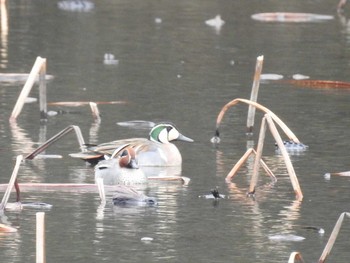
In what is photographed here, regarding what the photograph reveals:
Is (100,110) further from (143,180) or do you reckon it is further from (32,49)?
(32,49)

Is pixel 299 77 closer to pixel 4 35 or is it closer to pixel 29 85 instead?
pixel 29 85

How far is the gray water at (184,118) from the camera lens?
9.22 metres

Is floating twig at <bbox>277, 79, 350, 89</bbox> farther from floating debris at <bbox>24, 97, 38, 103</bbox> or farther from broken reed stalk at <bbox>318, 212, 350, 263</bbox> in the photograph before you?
broken reed stalk at <bbox>318, 212, 350, 263</bbox>

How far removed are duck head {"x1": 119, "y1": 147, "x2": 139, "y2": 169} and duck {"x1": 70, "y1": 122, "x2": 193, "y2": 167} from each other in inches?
17.1

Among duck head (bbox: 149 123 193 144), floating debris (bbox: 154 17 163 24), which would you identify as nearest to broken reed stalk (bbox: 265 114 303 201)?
duck head (bbox: 149 123 193 144)

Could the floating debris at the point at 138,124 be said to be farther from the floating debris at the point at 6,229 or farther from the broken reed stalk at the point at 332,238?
the broken reed stalk at the point at 332,238

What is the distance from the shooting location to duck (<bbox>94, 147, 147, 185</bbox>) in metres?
11.0

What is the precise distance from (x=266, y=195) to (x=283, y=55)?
8989 millimetres

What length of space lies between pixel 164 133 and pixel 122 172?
1.41 meters

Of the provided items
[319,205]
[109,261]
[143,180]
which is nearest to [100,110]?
[143,180]

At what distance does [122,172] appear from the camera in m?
11.0

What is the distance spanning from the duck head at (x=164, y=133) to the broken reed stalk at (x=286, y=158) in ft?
6.55

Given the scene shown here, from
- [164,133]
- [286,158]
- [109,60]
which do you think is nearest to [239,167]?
[286,158]

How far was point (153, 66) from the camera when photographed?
1822cm
